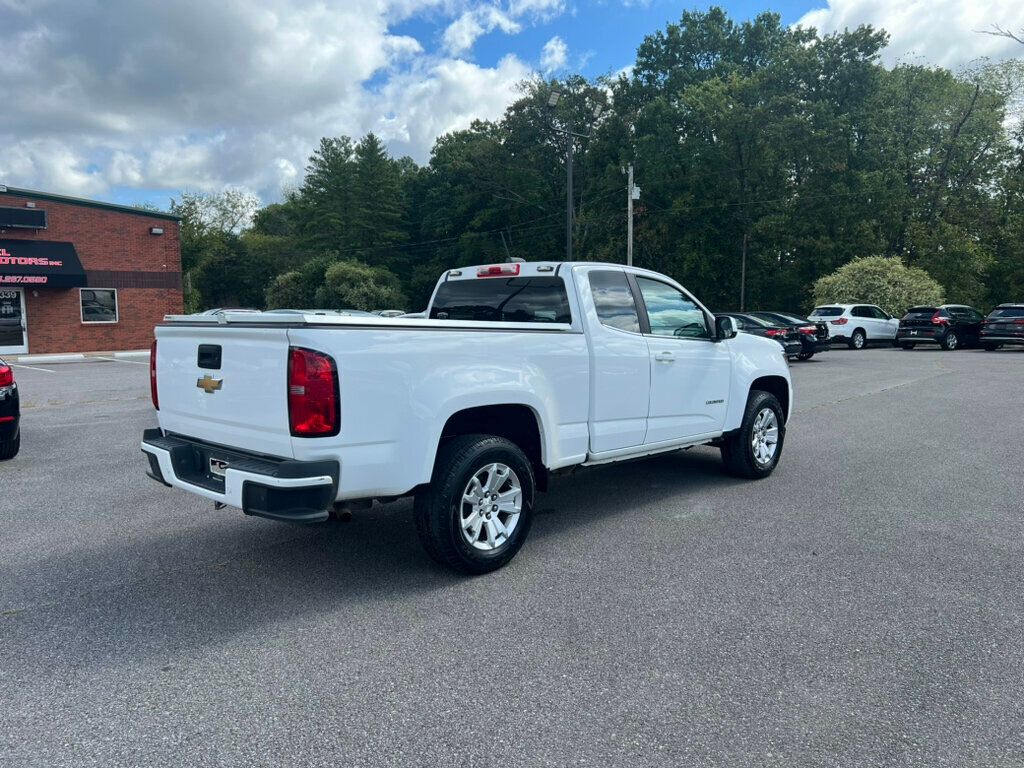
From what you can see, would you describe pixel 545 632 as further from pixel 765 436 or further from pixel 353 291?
pixel 353 291

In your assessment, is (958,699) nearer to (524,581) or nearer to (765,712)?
(765,712)

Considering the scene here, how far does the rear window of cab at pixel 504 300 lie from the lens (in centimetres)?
532

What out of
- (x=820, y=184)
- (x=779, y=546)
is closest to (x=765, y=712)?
(x=779, y=546)

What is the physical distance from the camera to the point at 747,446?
6.75m

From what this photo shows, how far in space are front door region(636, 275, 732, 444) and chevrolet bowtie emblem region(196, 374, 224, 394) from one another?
301 centimetres

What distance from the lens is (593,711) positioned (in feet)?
9.82

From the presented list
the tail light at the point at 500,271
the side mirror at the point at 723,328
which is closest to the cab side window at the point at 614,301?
the tail light at the point at 500,271

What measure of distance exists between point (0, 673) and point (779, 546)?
4.36 m

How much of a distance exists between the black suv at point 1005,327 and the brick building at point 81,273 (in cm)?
2915

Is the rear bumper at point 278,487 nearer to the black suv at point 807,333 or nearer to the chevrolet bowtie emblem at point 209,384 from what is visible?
the chevrolet bowtie emblem at point 209,384

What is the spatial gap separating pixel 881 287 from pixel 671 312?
28913 mm

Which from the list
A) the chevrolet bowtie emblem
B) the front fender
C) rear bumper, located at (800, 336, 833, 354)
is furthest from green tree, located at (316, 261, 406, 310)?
the chevrolet bowtie emblem

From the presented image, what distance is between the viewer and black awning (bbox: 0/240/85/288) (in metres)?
25.4

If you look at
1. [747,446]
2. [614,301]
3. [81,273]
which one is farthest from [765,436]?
[81,273]
